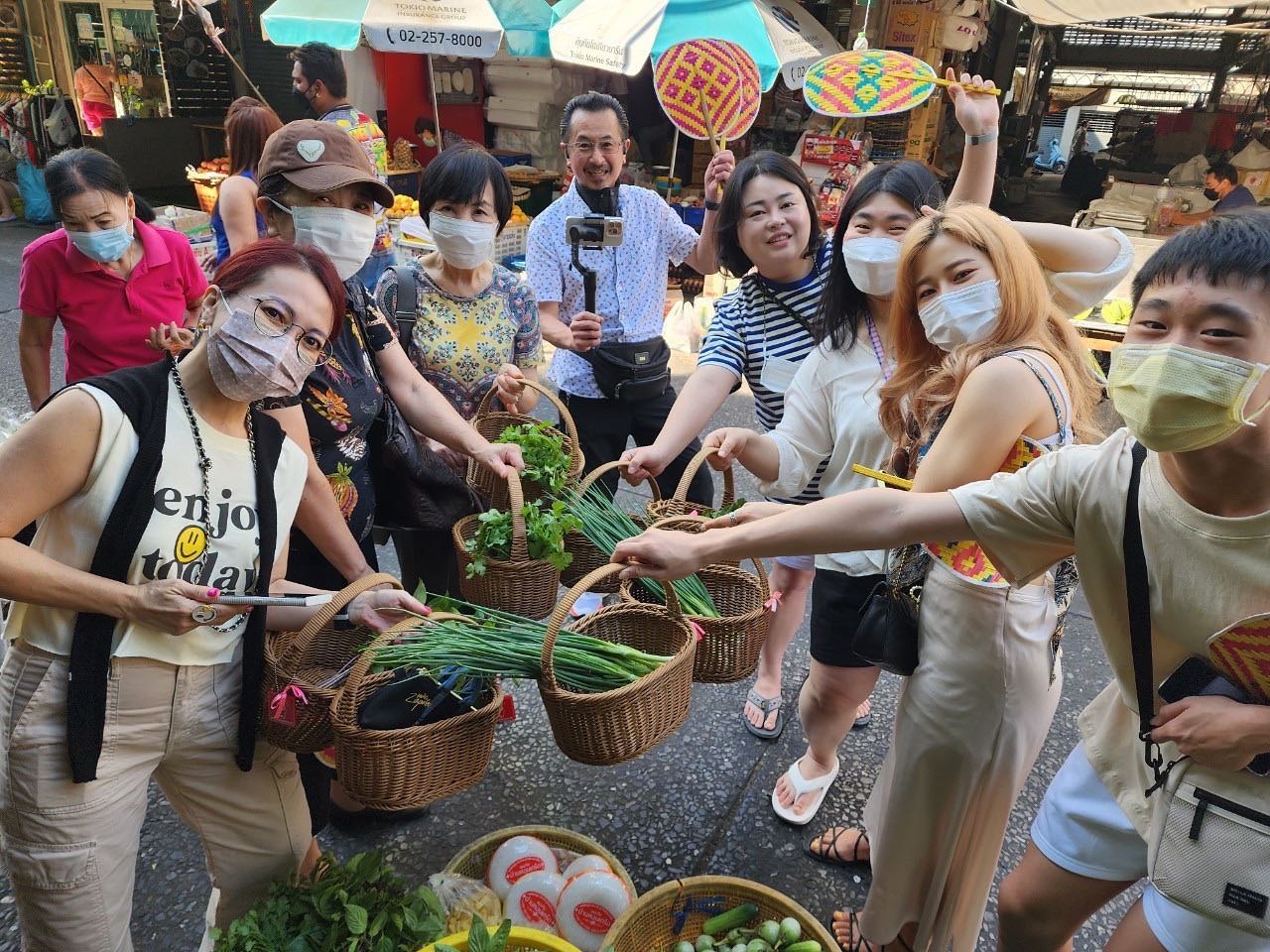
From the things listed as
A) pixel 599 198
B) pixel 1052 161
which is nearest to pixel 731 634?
pixel 599 198

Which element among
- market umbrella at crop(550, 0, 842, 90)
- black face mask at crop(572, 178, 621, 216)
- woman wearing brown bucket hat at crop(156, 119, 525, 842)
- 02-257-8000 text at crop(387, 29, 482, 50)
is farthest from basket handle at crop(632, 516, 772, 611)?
02-257-8000 text at crop(387, 29, 482, 50)

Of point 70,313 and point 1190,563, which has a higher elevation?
point 1190,563

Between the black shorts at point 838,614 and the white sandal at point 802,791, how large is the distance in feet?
1.82

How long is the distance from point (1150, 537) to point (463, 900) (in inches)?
68.5

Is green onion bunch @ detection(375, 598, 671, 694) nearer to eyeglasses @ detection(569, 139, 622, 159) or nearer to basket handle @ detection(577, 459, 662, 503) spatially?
basket handle @ detection(577, 459, 662, 503)

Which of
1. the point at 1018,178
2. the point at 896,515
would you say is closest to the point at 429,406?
the point at 896,515

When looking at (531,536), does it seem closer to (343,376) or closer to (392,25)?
(343,376)

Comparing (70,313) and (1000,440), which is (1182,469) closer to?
(1000,440)

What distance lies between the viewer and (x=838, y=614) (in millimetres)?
2398

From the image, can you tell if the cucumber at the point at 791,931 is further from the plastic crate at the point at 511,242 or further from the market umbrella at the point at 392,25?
the plastic crate at the point at 511,242

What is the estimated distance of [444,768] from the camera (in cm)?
165

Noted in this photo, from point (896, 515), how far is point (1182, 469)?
47 centimetres

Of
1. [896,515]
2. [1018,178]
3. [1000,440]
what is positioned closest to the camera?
[896,515]

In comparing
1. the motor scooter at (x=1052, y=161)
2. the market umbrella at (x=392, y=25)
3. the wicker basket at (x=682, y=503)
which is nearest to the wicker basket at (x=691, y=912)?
the wicker basket at (x=682, y=503)
